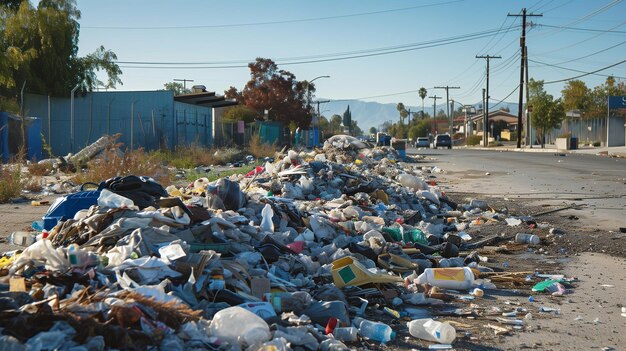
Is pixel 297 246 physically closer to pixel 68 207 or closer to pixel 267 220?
pixel 267 220

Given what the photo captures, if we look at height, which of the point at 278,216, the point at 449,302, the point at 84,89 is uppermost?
the point at 84,89

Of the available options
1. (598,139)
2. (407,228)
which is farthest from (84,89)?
(598,139)

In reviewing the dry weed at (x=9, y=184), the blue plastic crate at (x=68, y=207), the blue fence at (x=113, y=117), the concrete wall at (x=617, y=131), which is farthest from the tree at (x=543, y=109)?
the blue plastic crate at (x=68, y=207)

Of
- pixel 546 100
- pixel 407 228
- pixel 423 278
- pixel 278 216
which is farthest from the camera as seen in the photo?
pixel 546 100

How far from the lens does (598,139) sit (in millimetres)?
57594

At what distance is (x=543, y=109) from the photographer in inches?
Answer: 2258

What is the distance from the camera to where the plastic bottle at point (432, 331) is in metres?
4.80

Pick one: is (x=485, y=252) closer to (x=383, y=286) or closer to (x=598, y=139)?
(x=383, y=286)

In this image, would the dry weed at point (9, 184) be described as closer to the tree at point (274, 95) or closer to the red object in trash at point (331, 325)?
the red object in trash at point (331, 325)

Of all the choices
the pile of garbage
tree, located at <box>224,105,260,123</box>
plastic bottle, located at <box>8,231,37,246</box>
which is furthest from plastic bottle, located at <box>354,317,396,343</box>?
tree, located at <box>224,105,260,123</box>

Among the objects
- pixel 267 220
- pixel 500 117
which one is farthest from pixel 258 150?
pixel 500 117

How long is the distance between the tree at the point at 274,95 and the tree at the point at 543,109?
19.4 metres

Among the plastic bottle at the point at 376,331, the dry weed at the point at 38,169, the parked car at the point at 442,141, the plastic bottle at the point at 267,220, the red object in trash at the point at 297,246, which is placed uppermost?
the parked car at the point at 442,141

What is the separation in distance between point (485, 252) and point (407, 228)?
1.39 metres
